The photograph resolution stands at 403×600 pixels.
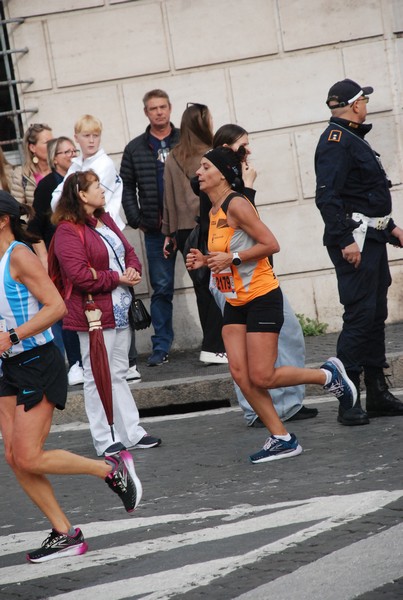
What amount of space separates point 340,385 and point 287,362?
2.42ft

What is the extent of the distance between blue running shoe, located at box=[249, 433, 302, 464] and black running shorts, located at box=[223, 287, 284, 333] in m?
0.64

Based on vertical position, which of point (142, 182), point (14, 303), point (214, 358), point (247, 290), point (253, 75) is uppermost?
point (253, 75)

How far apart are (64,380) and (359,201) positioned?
2969 millimetres

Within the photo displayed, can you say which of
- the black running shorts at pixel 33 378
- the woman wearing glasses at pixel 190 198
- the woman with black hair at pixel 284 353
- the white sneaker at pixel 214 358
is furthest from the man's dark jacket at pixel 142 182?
the black running shorts at pixel 33 378

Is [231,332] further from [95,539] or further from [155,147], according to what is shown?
[155,147]

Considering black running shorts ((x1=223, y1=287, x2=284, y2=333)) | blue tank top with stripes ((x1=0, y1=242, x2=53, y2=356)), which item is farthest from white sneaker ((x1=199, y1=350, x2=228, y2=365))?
blue tank top with stripes ((x1=0, y1=242, x2=53, y2=356))

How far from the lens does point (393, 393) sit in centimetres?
946

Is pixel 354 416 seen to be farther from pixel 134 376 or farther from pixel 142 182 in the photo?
pixel 142 182

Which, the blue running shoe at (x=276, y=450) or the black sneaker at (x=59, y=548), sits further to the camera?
the blue running shoe at (x=276, y=450)

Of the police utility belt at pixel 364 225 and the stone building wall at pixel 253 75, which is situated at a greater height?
the stone building wall at pixel 253 75

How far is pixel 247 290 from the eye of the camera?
306 inches

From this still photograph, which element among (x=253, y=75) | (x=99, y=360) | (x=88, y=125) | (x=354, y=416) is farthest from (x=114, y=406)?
(x=253, y=75)

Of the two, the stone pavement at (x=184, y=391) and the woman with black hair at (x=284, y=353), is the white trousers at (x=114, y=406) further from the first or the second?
the stone pavement at (x=184, y=391)

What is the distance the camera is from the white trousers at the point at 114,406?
8.66m
